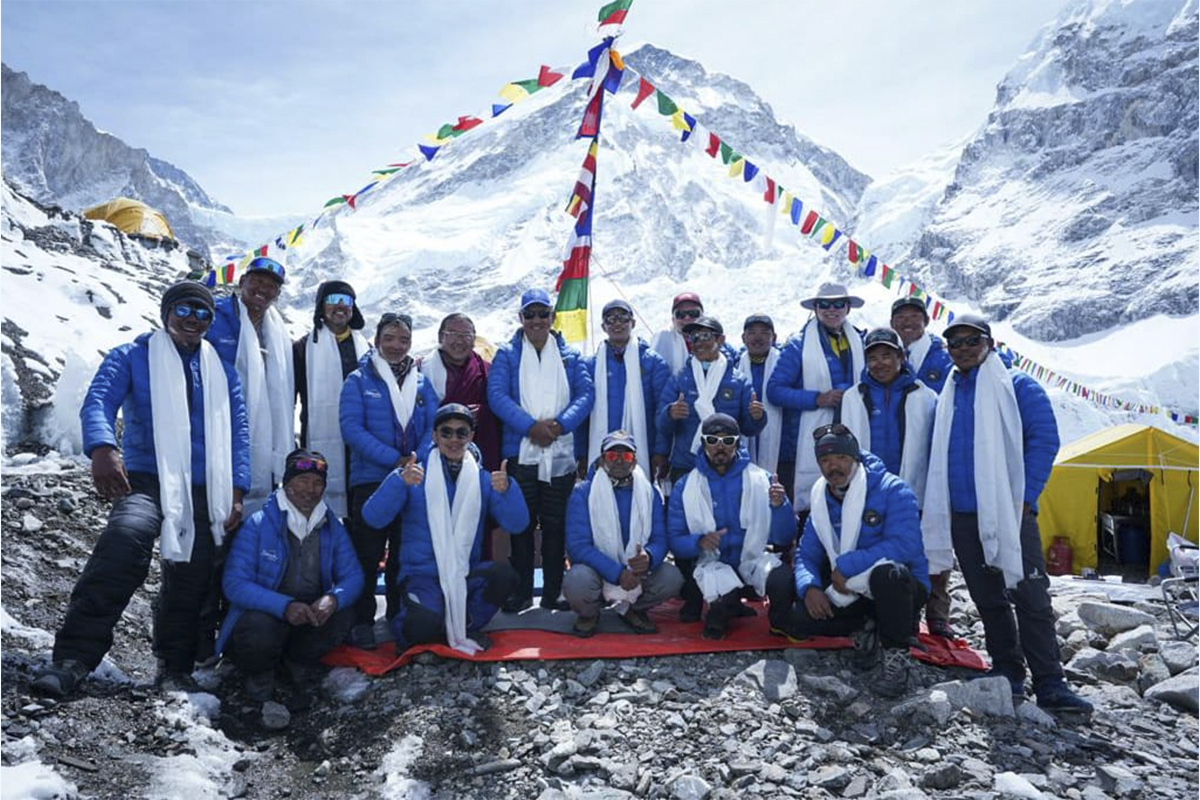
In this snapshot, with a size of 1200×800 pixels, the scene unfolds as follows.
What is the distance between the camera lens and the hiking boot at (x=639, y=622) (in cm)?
546

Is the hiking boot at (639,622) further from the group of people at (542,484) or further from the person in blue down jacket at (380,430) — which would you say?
the person in blue down jacket at (380,430)

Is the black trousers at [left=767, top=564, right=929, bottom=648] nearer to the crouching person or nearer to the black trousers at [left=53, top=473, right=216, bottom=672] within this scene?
the crouching person

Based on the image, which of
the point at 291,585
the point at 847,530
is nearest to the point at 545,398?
the point at 291,585

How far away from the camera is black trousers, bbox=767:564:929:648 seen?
4.75 metres

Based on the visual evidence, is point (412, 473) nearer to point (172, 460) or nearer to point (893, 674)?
point (172, 460)

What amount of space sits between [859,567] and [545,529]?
7.70 ft

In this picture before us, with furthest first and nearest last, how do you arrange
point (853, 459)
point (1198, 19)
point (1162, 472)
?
point (1198, 19)
point (1162, 472)
point (853, 459)

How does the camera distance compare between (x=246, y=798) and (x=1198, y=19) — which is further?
(x=1198, y=19)

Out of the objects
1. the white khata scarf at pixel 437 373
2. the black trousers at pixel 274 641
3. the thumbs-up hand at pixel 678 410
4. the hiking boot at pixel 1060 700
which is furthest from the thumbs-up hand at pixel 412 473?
the hiking boot at pixel 1060 700

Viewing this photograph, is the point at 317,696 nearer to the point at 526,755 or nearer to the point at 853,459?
the point at 526,755

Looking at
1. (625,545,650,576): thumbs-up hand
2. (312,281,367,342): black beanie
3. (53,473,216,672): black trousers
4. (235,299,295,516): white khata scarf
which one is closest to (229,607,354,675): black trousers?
(53,473,216,672): black trousers

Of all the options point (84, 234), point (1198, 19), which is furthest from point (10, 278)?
point (1198, 19)

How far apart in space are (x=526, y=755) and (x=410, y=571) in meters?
1.59

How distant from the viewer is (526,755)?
4.08 m
